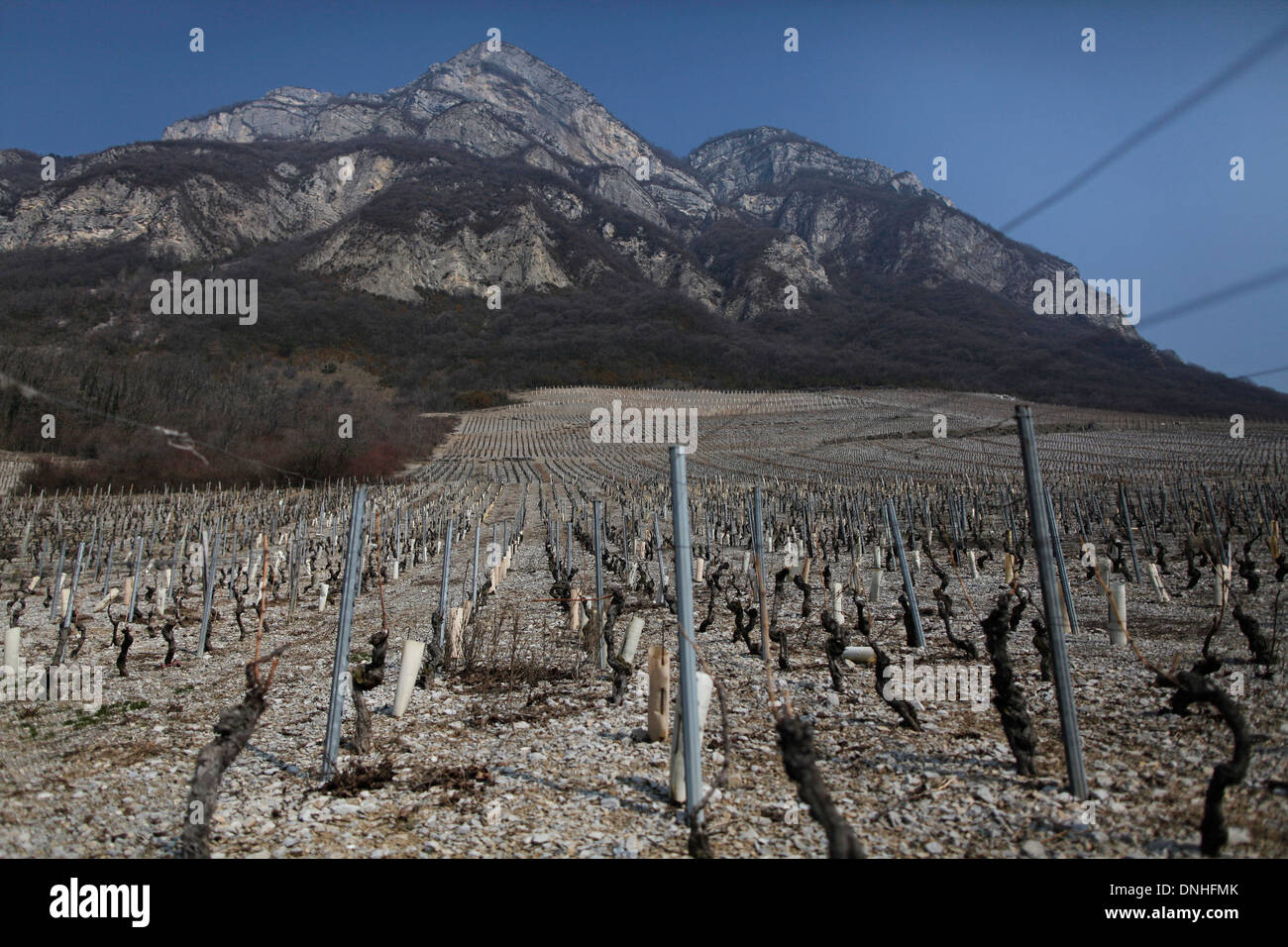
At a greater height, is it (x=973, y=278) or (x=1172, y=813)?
(x=973, y=278)

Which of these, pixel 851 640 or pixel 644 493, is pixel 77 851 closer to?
pixel 851 640

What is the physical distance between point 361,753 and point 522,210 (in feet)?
533

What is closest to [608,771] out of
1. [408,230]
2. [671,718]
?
[671,718]

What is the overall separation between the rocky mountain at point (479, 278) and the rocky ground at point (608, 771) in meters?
75.7

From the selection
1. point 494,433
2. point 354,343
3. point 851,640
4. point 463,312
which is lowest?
point 851,640

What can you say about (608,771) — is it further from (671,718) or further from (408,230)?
(408,230)

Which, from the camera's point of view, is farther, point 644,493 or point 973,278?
Answer: point 973,278

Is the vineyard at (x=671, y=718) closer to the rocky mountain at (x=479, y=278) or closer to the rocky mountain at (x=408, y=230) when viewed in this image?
the rocky mountain at (x=479, y=278)

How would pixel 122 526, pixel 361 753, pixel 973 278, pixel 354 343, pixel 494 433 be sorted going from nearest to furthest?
pixel 361 753 → pixel 122 526 → pixel 494 433 → pixel 354 343 → pixel 973 278

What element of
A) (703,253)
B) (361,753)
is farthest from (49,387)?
(703,253)

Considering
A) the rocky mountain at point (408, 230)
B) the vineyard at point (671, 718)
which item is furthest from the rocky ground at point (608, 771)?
the rocky mountain at point (408, 230)

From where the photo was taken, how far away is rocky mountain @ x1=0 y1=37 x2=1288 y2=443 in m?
102

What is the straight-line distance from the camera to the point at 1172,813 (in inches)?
182

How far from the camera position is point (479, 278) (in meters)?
147
